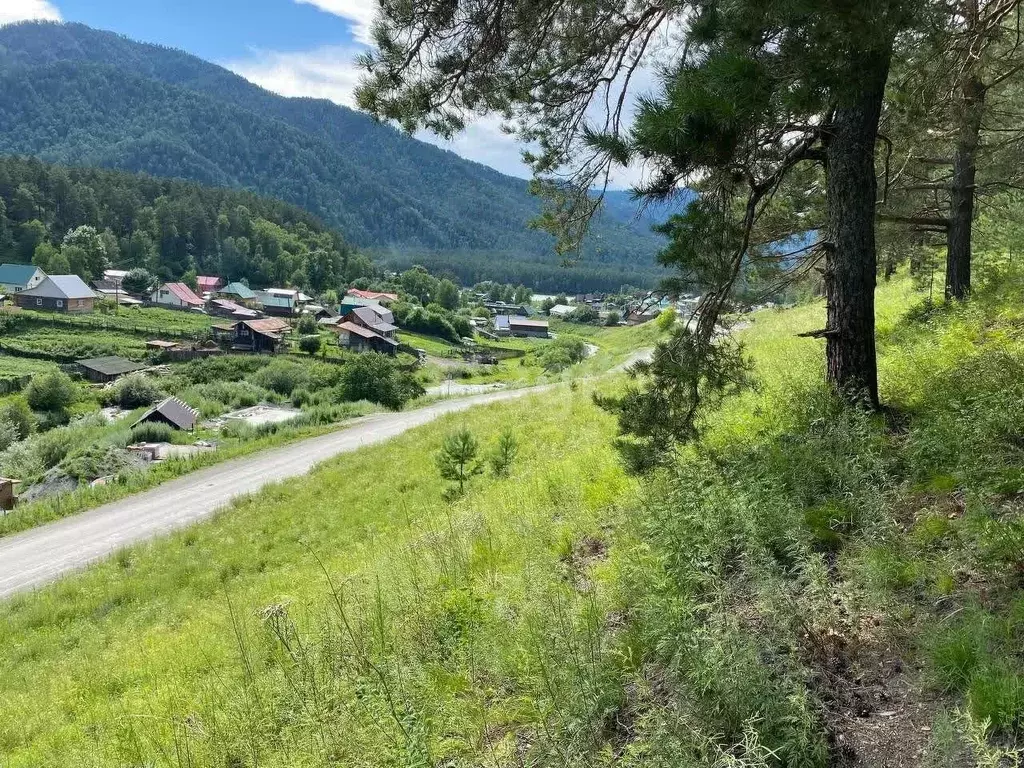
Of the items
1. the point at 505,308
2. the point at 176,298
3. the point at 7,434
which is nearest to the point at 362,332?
the point at 176,298

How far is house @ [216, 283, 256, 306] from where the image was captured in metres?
117

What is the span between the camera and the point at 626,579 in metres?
4.57

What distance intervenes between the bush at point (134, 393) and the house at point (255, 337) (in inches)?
1101

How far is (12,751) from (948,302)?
14.5 m

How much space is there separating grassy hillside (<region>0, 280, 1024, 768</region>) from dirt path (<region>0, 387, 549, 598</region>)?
8623 millimetres

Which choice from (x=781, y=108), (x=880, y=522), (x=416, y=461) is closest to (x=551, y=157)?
(x=781, y=108)

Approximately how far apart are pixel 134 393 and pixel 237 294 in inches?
2708

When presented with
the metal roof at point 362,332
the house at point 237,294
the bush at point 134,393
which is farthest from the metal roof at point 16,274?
the bush at point 134,393

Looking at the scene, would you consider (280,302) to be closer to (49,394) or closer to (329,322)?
(329,322)

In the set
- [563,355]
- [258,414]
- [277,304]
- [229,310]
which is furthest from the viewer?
[277,304]

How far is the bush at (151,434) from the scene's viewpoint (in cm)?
3497

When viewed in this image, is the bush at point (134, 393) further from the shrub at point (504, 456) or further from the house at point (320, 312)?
the house at point (320, 312)

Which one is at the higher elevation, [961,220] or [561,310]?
[561,310]

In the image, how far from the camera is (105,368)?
216 feet
